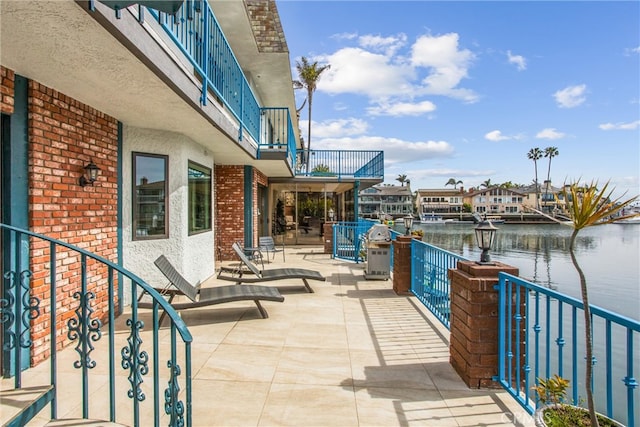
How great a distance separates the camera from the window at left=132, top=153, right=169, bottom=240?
586 cm

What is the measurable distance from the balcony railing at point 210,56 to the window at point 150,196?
1.56 m

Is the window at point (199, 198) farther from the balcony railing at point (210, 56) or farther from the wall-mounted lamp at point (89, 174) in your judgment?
the wall-mounted lamp at point (89, 174)

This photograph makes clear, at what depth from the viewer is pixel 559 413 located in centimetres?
216

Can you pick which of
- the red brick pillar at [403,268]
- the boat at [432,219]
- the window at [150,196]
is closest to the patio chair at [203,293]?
the window at [150,196]

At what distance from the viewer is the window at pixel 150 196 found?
586cm

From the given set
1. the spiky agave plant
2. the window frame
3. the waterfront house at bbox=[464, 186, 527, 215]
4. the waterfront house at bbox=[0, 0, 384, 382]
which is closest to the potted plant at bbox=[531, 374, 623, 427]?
the spiky agave plant

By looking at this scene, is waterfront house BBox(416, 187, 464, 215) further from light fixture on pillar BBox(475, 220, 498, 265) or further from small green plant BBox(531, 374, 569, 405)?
small green plant BBox(531, 374, 569, 405)

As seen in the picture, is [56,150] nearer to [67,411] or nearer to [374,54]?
[67,411]

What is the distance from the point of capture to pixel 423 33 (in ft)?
29.7

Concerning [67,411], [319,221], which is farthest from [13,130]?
[319,221]

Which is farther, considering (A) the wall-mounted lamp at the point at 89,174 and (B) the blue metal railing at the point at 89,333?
(A) the wall-mounted lamp at the point at 89,174

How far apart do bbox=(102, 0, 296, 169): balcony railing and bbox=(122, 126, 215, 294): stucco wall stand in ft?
3.75

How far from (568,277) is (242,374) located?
1947 cm

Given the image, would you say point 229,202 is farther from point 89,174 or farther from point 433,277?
point 433,277
